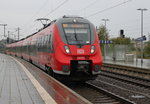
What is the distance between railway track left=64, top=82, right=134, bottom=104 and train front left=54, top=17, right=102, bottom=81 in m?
0.64

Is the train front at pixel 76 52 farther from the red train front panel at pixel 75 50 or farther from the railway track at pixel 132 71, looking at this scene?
the railway track at pixel 132 71

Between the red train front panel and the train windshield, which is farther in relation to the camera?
the train windshield

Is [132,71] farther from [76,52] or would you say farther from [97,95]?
[97,95]

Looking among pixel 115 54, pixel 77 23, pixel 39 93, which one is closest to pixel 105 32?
pixel 115 54

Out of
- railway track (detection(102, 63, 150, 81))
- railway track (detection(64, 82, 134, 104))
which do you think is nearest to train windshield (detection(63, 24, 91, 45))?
railway track (detection(64, 82, 134, 104))

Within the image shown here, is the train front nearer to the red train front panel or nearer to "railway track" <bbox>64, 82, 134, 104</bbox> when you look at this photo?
the red train front panel

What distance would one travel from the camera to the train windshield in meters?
13.1

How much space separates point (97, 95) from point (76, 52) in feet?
7.54

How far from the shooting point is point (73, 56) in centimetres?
1259

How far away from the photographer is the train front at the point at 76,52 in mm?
12492

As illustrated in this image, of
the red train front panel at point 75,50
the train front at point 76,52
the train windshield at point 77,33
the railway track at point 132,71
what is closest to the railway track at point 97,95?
the train front at point 76,52

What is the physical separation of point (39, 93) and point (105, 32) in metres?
51.3

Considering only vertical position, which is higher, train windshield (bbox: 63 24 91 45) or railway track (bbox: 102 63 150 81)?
train windshield (bbox: 63 24 91 45)

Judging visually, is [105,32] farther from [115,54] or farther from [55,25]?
[55,25]
